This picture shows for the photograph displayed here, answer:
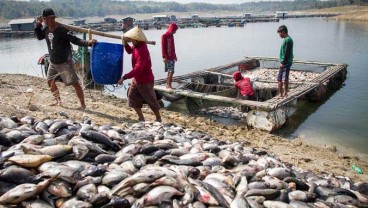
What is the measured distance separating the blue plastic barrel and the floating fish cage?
359 cm

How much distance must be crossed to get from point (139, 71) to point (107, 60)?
48.9 inches

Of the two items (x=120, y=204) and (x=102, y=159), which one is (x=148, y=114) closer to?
(x=102, y=159)

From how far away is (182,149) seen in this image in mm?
5566

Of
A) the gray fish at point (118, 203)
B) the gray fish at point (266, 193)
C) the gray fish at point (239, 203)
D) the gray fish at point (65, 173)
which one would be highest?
the gray fish at point (65, 173)

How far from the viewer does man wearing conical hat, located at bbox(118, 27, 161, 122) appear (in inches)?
288

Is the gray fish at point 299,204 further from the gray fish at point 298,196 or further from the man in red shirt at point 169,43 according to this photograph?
the man in red shirt at point 169,43

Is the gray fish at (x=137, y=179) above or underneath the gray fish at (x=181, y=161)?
above

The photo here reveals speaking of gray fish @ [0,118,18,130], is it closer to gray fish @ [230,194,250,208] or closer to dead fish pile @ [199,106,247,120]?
gray fish @ [230,194,250,208]

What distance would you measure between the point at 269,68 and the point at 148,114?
11.8 metres

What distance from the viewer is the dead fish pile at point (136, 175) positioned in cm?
396

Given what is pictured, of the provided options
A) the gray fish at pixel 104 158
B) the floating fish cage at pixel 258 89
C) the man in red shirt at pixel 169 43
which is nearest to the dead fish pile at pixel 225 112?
the floating fish cage at pixel 258 89

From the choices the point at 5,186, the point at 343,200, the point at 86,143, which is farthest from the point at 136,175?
the point at 343,200

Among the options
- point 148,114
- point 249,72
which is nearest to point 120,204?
point 148,114

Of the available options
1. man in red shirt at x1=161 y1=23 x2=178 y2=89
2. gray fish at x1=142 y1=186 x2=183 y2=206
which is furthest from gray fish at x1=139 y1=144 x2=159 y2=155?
man in red shirt at x1=161 y1=23 x2=178 y2=89
